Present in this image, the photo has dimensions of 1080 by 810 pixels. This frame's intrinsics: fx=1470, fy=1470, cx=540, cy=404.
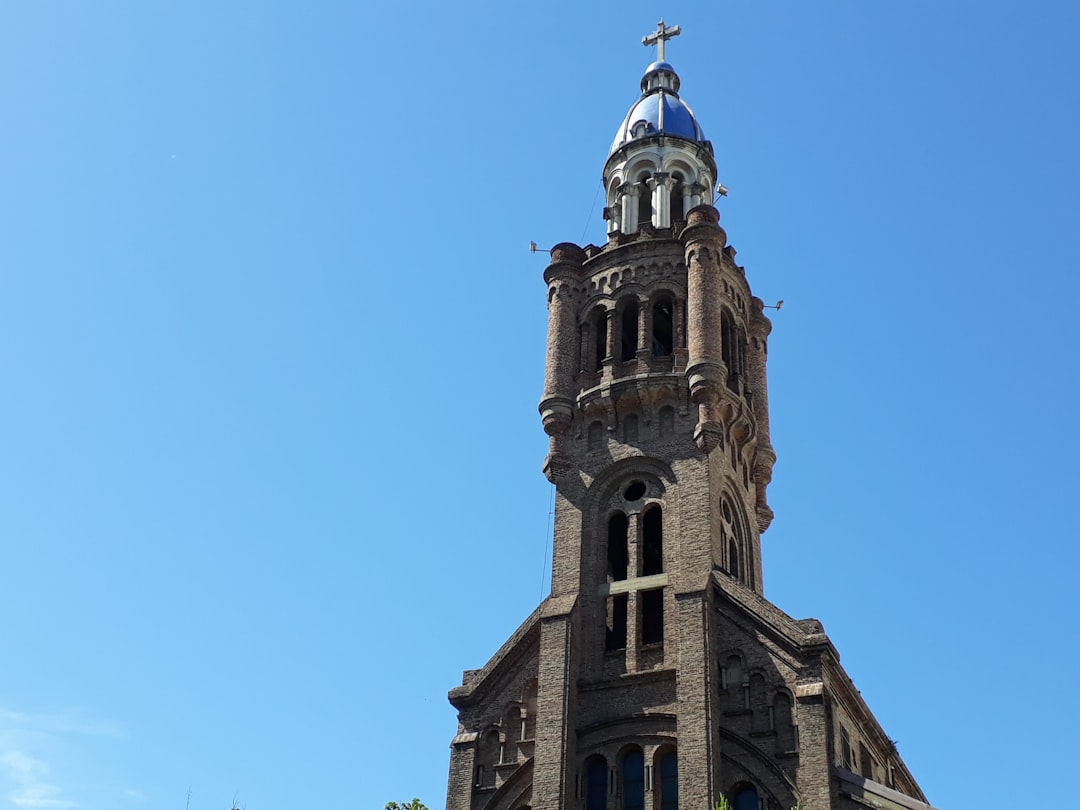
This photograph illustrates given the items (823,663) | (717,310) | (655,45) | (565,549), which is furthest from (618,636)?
(655,45)

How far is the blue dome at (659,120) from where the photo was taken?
5981cm

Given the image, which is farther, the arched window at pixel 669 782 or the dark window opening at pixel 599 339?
the dark window opening at pixel 599 339

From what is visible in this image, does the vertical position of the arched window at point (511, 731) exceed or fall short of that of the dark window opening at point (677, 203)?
it falls short

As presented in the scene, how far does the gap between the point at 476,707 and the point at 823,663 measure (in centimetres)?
1114

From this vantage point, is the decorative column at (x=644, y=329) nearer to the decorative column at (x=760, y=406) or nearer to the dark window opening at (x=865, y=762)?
the decorative column at (x=760, y=406)

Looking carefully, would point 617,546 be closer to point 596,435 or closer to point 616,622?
point 616,622

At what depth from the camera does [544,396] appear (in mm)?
51406

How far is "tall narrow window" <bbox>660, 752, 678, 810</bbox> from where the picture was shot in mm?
42250

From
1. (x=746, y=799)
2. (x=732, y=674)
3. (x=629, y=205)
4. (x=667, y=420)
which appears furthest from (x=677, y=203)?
(x=746, y=799)

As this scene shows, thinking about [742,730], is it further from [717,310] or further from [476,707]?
[717,310]

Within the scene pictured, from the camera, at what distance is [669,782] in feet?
140

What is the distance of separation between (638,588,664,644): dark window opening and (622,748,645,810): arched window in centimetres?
374

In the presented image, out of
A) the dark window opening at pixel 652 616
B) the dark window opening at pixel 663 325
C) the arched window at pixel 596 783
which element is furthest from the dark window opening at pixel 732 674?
the dark window opening at pixel 663 325

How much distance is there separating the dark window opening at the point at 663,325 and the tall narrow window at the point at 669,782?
15564 mm
